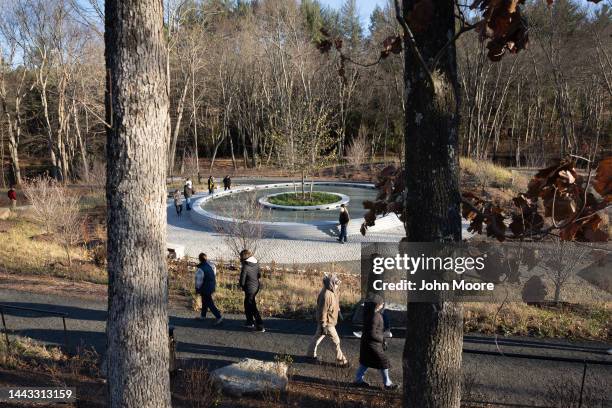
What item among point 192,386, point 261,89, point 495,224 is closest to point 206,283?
point 192,386

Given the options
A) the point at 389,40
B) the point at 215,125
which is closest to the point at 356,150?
the point at 215,125

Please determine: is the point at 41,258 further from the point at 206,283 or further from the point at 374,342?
the point at 374,342

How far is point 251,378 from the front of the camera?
5.88 m

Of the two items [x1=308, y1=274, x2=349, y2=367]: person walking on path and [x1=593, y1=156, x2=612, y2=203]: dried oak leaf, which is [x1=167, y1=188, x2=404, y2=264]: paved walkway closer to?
[x1=308, y1=274, x2=349, y2=367]: person walking on path

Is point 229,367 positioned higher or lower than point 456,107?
lower

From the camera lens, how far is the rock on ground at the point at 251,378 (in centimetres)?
578

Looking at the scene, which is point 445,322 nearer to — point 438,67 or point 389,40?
point 438,67

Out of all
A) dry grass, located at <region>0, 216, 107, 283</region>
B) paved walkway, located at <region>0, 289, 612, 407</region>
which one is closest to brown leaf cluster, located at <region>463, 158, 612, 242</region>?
paved walkway, located at <region>0, 289, 612, 407</region>

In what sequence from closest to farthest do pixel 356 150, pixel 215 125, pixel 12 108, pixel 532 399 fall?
pixel 532 399 < pixel 356 150 < pixel 12 108 < pixel 215 125

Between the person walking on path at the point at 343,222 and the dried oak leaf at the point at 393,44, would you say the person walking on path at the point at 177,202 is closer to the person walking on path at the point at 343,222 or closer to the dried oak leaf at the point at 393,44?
the person walking on path at the point at 343,222

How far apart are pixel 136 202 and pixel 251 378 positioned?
3198 mm

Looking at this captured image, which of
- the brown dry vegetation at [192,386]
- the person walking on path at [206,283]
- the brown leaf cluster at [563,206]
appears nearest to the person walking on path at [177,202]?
the person walking on path at [206,283]

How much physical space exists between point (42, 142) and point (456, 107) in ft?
166

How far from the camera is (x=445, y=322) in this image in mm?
2998
